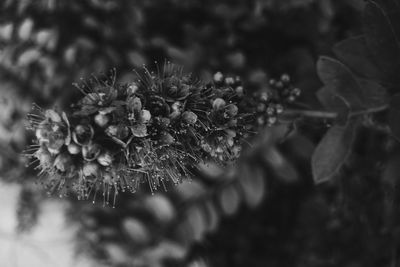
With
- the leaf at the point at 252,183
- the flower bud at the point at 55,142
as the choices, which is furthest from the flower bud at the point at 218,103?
the leaf at the point at 252,183

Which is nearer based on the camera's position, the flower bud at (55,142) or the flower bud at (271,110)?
the flower bud at (55,142)

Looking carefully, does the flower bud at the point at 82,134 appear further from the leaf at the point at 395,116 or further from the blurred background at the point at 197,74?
the leaf at the point at 395,116

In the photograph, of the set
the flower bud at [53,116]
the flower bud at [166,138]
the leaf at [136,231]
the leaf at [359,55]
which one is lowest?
the leaf at [136,231]

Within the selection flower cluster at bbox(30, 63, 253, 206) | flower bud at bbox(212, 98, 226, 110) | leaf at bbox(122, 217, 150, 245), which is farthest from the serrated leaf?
leaf at bbox(122, 217, 150, 245)

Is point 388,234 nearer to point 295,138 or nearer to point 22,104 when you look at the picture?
point 295,138

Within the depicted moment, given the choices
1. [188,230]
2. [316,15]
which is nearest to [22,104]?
[188,230]

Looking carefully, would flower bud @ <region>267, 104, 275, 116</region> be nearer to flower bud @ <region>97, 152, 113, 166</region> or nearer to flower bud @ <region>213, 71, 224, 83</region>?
flower bud @ <region>213, 71, 224, 83</region>
